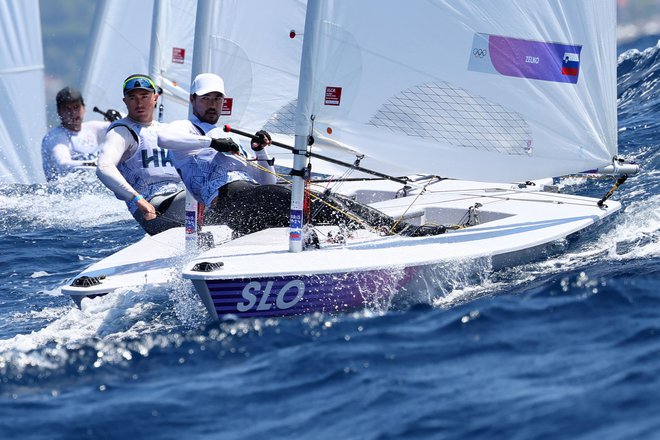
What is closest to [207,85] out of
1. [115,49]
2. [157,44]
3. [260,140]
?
[260,140]

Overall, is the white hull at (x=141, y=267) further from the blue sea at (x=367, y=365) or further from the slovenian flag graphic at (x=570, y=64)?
the slovenian flag graphic at (x=570, y=64)

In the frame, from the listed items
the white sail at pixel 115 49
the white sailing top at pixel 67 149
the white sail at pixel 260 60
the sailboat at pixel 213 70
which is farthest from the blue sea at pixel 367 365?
the white sail at pixel 115 49

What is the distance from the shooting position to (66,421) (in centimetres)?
408

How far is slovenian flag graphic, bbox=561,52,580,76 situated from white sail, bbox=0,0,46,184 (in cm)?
604

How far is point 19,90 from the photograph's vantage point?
11.0 metres

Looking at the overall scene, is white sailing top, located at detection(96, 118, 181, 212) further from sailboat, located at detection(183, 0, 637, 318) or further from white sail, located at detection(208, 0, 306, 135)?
white sail, located at detection(208, 0, 306, 135)

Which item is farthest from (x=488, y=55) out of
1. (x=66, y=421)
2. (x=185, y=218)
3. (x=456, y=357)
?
(x=66, y=421)

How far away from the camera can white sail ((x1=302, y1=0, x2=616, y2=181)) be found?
6227 millimetres

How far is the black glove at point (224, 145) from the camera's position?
6055 mm

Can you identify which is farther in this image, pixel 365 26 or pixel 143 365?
pixel 365 26

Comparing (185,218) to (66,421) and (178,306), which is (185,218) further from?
(66,421)

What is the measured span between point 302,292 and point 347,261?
29 cm

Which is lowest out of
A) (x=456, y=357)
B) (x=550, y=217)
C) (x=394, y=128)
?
(x=456, y=357)

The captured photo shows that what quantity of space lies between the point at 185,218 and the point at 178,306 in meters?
0.80
